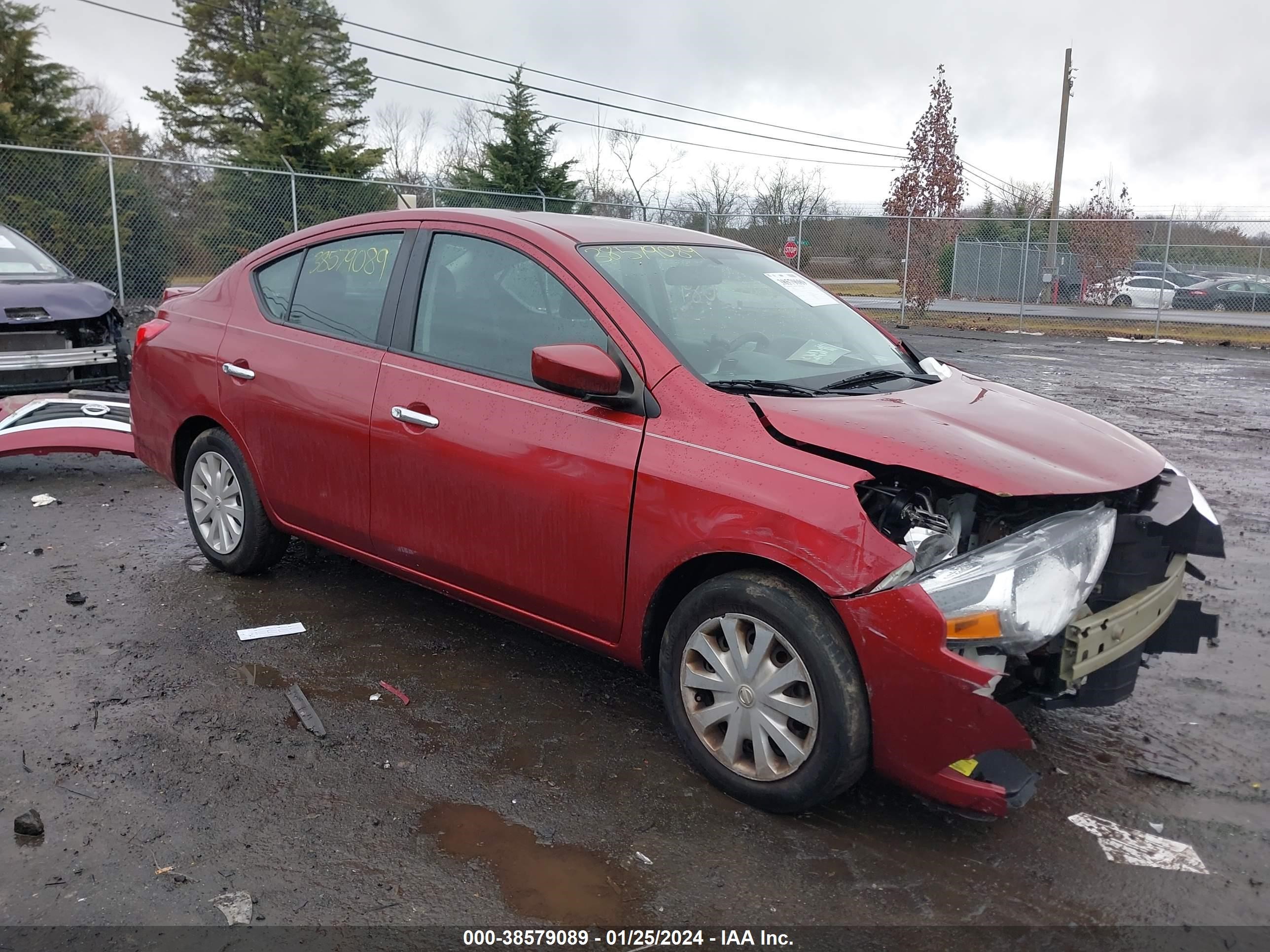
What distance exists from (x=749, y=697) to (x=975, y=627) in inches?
27.7

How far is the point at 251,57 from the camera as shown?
99.8 ft

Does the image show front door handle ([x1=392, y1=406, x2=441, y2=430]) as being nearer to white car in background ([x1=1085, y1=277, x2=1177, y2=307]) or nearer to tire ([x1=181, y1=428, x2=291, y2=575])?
tire ([x1=181, y1=428, x2=291, y2=575])

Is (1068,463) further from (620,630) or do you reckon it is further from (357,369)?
(357,369)

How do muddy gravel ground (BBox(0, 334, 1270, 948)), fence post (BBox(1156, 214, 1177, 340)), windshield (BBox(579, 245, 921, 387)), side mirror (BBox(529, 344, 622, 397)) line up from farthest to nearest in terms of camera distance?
1. fence post (BBox(1156, 214, 1177, 340))
2. windshield (BBox(579, 245, 921, 387))
3. side mirror (BBox(529, 344, 622, 397))
4. muddy gravel ground (BBox(0, 334, 1270, 948))

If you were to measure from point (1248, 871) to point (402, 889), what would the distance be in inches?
92.6

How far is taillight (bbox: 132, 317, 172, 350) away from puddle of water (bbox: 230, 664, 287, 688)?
2006mm

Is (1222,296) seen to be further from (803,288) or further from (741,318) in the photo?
(741,318)

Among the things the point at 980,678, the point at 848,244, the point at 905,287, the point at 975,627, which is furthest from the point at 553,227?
the point at 848,244

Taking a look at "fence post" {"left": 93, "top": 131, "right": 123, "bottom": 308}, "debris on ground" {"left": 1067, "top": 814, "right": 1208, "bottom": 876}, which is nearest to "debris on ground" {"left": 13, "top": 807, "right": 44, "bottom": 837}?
"debris on ground" {"left": 1067, "top": 814, "right": 1208, "bottom": 876}

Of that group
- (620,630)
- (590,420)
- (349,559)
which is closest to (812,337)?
(590,420)

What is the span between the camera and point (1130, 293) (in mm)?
24031

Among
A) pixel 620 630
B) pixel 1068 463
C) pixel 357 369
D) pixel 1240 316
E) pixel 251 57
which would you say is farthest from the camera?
pixel 251 57

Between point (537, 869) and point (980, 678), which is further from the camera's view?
point (537, 869)

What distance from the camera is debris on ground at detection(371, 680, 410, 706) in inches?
147
